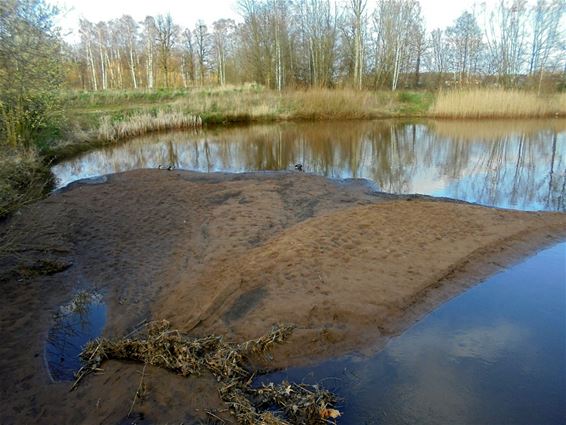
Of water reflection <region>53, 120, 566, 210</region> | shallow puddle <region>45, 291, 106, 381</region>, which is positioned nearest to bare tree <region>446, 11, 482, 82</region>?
water reflection <region>53, 120, 566, 210</region>

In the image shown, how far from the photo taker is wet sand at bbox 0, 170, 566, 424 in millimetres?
3512

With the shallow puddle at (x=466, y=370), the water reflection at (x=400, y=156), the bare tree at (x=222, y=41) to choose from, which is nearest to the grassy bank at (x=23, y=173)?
the water reflection at (x=400, y=156)

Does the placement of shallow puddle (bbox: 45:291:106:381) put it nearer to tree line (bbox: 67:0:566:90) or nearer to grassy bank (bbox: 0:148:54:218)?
grassy bank (bbox: 0:148:54:218)

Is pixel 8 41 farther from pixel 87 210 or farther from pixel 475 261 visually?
pixel 475 261

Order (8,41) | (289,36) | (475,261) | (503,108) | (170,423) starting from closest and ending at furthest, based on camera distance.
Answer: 1. (170,423)
2. (475,261)
3. (8,41)
4. (503,108)
5. (289,36)

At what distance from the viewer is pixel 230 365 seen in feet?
11.5

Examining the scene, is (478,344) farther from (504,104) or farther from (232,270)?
(504,104)

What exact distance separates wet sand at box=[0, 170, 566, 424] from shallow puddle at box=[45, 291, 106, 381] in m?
0.12

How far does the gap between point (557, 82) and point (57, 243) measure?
29.5m

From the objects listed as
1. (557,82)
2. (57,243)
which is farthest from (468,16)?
(57,243)

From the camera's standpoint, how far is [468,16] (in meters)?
34.4

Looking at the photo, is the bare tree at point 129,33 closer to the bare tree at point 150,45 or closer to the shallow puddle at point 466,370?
the bare tree at point 150,45

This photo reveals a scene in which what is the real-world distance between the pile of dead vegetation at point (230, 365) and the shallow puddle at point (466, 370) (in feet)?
0.76

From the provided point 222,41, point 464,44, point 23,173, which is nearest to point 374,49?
point 464,44
